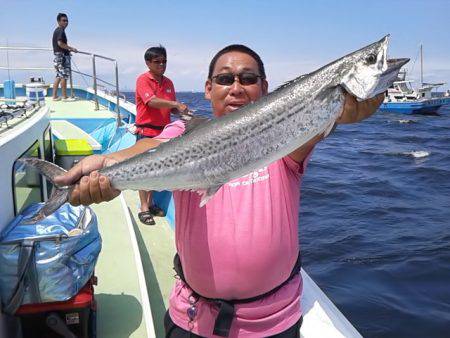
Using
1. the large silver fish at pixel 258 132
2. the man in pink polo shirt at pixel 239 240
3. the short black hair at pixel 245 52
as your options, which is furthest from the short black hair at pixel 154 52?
the large silver fish at pixel 258 132

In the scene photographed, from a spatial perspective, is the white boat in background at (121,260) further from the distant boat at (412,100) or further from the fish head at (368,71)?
the distant boat at (412,100)

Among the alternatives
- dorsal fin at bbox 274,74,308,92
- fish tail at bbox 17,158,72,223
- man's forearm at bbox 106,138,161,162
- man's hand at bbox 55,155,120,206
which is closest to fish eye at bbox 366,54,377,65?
dorsal fin at bbox 274,74,308,92

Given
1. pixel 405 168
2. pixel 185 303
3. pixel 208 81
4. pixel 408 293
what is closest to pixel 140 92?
pixel 208 81

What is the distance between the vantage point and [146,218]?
231 inches

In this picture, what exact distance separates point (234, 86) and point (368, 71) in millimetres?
688

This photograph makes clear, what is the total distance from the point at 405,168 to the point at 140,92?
11.4 metres

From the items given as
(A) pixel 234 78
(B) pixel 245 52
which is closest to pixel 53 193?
(A) pixel 234 78

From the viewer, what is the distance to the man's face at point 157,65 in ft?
19.5

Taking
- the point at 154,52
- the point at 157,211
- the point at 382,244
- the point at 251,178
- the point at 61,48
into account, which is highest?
the point at 61,48

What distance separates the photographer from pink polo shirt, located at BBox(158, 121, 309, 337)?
217cm

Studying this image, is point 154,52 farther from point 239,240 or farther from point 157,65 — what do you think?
point 239,240

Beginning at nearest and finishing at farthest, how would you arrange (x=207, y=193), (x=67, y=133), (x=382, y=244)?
(x=207, y=193) < (x=382, y=244) < (x=67, y=133)

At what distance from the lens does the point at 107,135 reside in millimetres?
9383

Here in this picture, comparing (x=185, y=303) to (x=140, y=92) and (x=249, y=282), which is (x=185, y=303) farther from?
(x=140, y=92)
